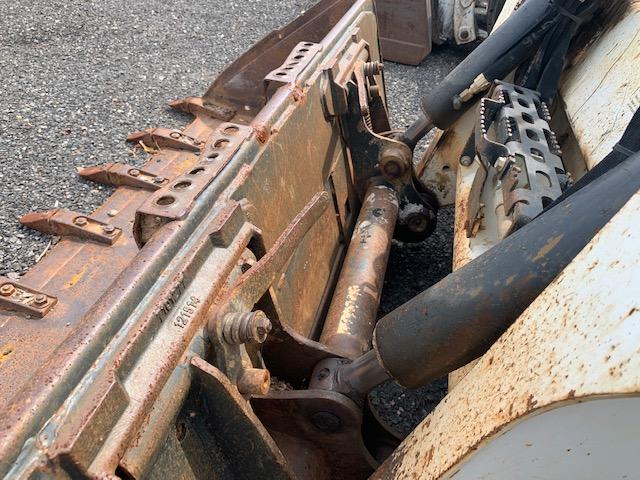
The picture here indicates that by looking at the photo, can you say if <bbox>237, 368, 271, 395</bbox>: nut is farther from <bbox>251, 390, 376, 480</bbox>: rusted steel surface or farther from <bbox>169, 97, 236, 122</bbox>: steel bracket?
<bbox>169, 97, 236, 122</bbox>: steel bracket

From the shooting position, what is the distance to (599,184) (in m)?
1.05

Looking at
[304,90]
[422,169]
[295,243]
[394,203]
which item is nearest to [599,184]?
[295,243]

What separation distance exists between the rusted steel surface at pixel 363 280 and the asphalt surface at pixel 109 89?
1.42 ft

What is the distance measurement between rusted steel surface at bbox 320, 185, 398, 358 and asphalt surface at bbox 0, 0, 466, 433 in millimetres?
434

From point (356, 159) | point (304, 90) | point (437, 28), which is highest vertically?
point (304, 90)

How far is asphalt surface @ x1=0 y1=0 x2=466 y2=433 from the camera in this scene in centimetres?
261

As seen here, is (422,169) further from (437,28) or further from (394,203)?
(437,28)

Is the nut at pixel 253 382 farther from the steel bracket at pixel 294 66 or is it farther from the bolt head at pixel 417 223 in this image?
the bolt head at pixel 417 223

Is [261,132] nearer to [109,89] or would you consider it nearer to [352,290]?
[352,290]

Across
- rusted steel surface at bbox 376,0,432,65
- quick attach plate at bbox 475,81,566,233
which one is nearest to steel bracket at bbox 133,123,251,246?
quick attach plate at bbox 475,81,566,233

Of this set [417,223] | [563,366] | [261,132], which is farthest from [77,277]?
[563,366]

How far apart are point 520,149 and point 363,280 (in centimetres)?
63

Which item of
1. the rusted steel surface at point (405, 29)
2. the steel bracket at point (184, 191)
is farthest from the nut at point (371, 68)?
the rusted steel surface at point (405, 29)

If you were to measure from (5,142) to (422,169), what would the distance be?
2145 mm
